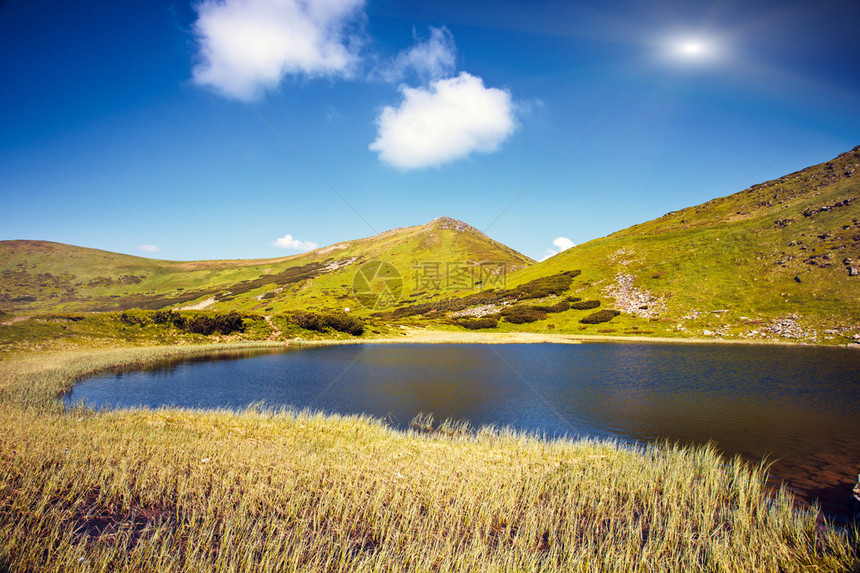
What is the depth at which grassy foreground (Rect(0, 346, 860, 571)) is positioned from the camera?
766cm

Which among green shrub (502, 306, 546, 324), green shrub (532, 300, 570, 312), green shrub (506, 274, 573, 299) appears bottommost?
green shrub (502, 306, 546, 324)

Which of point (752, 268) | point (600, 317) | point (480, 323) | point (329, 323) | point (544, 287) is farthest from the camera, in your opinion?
point (544, 287)

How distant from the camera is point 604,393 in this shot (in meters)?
28.5

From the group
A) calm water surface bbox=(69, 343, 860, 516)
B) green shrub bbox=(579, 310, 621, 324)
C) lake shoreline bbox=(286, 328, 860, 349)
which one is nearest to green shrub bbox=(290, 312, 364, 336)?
lake shoreline bbox=(286, 328, 860, 349)

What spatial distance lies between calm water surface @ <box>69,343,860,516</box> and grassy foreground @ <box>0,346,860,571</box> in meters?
4.34

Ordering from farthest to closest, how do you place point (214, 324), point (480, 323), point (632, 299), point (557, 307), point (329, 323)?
point (557, 307), point (480, 323), point (632, 299), point (329, 323), point (214, 324)

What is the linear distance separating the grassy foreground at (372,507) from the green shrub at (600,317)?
64968 millimetres

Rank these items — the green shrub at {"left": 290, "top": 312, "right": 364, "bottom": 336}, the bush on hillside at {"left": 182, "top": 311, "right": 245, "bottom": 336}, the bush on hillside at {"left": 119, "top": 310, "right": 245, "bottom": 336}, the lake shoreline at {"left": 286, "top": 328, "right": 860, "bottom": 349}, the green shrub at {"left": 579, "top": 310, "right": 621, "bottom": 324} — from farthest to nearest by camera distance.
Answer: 1. the green shrub at {"left": 290, "top": 312, "right": 364, "bottom": 336}
2. the green shrub at {"left": 579, "top": 310, "right": 621, "bottom": 324}
3. the bush on hillside at {"left": 182, "top": 311, "right": 245, "bottom": 336}
4. the bush on hillside at {"left": 119, "top": 310, "right": 245, "bottom": 336}
5. the lake shoreline at {"left": 286, "top": 328, "right": 860, "bottom": 349}

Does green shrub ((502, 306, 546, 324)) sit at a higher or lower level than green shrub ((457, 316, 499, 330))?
higher

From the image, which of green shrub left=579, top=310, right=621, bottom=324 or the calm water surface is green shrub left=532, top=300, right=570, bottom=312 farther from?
the calm water surface

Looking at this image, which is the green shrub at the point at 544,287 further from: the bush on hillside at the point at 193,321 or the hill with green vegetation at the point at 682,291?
the bush on hillside at the point at 193,321

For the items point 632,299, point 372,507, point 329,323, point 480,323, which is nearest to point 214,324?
point 329,323

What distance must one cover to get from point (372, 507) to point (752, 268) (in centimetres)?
9740

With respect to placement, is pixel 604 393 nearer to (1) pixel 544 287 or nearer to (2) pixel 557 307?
(2) pixel 557 307
